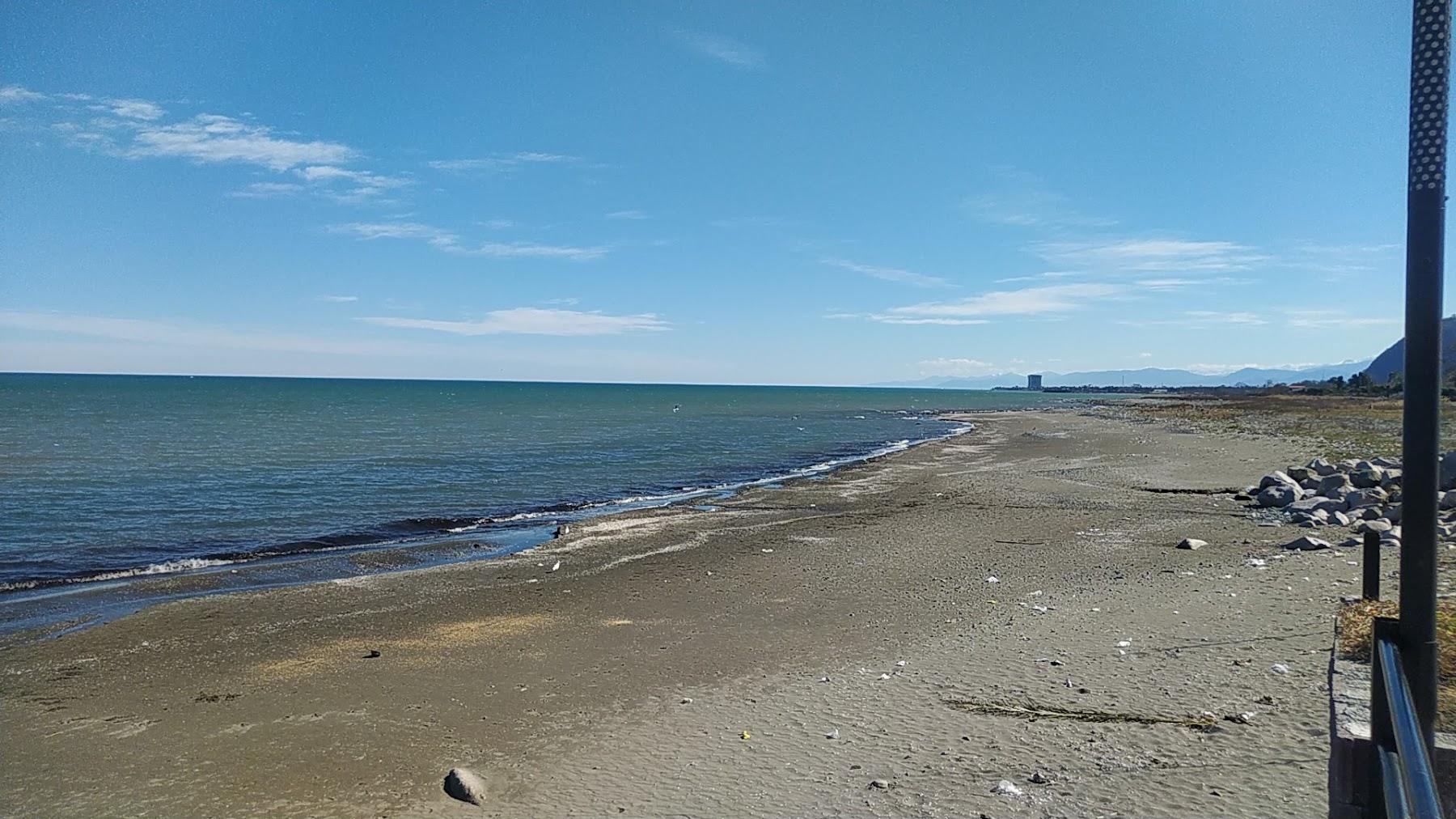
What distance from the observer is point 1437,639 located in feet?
15.0

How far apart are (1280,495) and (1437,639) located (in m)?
19.1

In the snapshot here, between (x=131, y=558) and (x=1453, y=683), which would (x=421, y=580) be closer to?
(x=131, y=558)

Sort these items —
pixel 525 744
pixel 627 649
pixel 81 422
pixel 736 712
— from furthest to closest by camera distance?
pixel 81 422
pixel 627 649
pixel 736 712
pixel 525 744

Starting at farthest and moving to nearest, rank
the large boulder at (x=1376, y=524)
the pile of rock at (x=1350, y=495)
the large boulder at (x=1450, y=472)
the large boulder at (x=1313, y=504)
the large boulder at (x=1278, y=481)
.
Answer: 1. the large boulder at (x=1278, y=481)
2. the large boulder at (x=1313, y=504)
3. the large boulder at (x=1450, y=472)
4. the pile of rock at (x=1350, y=495)
5. the large boulder at (x=1376, y=524)

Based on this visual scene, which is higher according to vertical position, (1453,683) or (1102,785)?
(1453,683)

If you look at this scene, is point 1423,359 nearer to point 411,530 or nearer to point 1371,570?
point 1371,570

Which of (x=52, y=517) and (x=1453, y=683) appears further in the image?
(x=52, y=517)

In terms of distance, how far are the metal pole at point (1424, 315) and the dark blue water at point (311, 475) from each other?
1962cm

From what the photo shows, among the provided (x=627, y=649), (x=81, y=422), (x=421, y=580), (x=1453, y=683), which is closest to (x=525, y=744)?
(x=627, y=649)

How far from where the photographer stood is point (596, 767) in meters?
7.26

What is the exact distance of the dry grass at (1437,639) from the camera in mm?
4840

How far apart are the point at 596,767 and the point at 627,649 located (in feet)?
11.5

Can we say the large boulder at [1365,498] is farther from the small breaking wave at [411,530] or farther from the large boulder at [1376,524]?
the small breaking wave at [411,530]

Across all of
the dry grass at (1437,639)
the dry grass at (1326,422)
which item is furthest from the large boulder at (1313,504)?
the dry grass at (1437,639)
